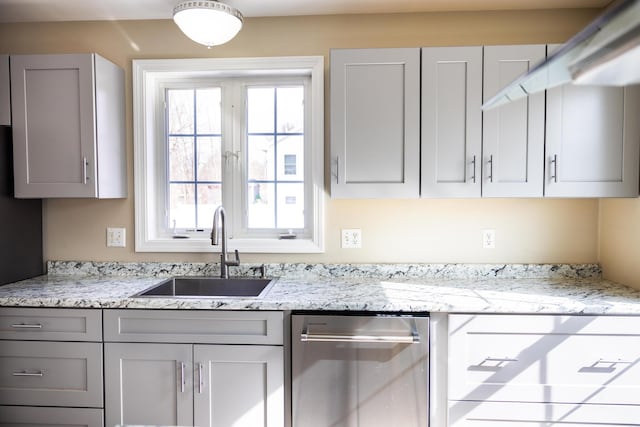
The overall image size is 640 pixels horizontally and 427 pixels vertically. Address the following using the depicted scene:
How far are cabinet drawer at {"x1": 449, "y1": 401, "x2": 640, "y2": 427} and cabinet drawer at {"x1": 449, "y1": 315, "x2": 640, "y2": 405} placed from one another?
29mm

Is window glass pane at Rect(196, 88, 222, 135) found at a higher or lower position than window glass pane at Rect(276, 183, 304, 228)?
higher

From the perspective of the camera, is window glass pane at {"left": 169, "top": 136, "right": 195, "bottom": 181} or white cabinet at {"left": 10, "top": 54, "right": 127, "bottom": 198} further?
window glass pane at {"left": 169, "top": 136, "right": 195, "bottom": 181}

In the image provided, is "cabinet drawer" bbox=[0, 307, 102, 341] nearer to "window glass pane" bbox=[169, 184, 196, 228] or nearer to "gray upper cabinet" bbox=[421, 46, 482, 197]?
"window glass pane" bbox=[169, 184, 196, 228]

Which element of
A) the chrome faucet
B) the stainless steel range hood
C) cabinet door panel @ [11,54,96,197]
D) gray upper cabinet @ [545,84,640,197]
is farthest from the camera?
the chrome faucet

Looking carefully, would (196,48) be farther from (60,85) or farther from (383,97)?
(383,97)

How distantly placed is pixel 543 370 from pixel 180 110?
2.33 metres

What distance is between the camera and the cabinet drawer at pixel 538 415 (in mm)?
1648

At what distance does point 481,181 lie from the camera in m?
1.93

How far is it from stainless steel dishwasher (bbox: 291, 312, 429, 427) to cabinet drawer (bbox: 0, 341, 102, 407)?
0.94m

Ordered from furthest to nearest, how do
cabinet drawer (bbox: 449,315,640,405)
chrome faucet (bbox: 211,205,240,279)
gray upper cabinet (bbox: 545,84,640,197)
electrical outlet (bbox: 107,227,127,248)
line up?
electrical outlet (bbox: 107,227,127,248) → chrome faucet (bbox: 211,205,240,279) → gray upper cabinet (bbox: 545,84,640,197) → cabinet drawer (bbox: 449,315,640,405)

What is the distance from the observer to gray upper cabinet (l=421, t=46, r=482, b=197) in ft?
6.31

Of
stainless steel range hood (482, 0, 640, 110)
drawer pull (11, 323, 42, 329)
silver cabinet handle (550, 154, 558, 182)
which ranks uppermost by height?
stainless steel range hood (482, 0, 640, 110)

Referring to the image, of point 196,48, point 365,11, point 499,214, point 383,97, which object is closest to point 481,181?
point 499,214

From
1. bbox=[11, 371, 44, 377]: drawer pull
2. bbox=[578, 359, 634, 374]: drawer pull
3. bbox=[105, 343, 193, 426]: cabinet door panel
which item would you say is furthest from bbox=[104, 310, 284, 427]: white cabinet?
bbox=[578, 359, 634, 374]: drawer pull
